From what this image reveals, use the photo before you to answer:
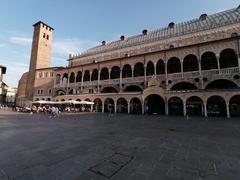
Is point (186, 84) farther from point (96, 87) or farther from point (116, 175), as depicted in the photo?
point (116, 175)

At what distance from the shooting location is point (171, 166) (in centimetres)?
420

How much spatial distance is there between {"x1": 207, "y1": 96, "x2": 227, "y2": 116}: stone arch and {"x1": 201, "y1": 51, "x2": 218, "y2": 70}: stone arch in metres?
5.91

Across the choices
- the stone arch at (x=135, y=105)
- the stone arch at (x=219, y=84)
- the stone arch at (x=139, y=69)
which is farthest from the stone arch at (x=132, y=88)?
the stone arch at (x=219, y=84)

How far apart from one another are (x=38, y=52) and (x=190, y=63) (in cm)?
4349

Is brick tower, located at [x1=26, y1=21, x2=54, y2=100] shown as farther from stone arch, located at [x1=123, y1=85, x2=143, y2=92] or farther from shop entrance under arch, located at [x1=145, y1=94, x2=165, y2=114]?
shop entrance under arch, located at [x1=145, y1=94, x2=165, y2=114]

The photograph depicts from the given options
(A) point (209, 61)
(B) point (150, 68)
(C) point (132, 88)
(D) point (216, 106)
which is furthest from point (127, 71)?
(D) point (216, 106)

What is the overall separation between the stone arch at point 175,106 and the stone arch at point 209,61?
7811 mm

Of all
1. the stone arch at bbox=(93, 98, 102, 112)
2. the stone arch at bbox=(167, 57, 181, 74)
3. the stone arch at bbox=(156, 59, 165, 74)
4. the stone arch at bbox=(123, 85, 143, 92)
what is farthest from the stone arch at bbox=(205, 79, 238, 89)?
the stone arch at bbox=(93, 98, 102, 112)

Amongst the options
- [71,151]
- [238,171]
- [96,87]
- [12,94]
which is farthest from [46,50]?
[238,171]

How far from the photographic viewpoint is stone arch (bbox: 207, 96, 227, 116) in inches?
988

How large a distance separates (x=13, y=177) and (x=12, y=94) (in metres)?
92.4

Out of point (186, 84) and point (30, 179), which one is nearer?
point (30, 179)

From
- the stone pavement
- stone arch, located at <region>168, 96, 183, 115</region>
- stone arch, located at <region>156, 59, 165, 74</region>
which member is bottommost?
the stone pavement

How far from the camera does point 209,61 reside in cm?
2814
